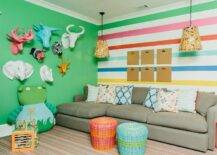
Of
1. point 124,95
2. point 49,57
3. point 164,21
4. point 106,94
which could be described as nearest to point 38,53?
point 49,57

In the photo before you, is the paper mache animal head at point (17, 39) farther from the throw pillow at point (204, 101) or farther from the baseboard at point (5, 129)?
the throw pillow at point (204, 101)

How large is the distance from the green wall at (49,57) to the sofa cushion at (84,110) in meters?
0.38

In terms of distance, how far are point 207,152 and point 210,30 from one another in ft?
6.56

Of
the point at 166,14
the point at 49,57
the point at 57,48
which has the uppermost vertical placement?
the point at 166,14

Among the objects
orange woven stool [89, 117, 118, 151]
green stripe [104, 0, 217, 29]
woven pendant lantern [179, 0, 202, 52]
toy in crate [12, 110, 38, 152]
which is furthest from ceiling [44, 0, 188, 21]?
toy in crate [12, 110, 38, 152]

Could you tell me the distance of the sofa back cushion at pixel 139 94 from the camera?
13.3 ft

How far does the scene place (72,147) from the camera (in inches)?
117

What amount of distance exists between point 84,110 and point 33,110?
0.84m

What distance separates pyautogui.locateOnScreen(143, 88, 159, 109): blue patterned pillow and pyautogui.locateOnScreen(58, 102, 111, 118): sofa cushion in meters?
0.74

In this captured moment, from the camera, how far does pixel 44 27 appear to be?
385cm

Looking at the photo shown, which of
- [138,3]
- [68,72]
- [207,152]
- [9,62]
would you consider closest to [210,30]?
[138,3]

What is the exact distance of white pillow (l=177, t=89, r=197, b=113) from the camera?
336cm

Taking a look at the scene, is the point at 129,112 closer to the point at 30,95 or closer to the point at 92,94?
the point at 92,94

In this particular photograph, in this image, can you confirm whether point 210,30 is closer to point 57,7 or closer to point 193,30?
point 193,30
